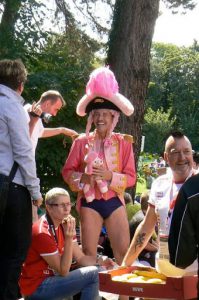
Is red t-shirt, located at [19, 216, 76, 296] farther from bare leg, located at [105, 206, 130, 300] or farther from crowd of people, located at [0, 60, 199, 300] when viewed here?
bare leg, located at [105, 206, 130, 300]

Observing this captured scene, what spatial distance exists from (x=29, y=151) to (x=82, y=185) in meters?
0.81

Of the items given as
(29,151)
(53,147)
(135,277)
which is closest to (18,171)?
(29,151)

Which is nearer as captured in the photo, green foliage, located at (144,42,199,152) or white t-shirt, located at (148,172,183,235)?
white t-shirt, located at (148,172,183,235)

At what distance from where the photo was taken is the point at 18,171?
3771 mm

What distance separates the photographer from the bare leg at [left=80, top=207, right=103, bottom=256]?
4.46 metres

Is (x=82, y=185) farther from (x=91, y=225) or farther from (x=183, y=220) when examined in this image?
(x=183, y=220)

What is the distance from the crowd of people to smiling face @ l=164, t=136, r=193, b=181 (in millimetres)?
145

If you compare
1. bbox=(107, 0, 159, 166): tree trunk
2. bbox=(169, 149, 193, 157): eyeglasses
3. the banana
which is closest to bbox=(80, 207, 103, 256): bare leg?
the banana

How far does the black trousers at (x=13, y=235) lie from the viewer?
3699mm

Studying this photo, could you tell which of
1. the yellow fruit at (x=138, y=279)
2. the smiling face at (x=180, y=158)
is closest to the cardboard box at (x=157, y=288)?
the yellow fruit at (x=138, y=279)

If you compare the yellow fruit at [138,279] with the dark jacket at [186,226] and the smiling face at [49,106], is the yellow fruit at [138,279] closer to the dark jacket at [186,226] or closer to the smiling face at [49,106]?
the dark jacket at [186,226]

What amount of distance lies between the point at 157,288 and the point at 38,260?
5.34 ft

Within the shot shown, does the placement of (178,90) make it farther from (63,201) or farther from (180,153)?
(180,153)

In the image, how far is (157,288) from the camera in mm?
3092
